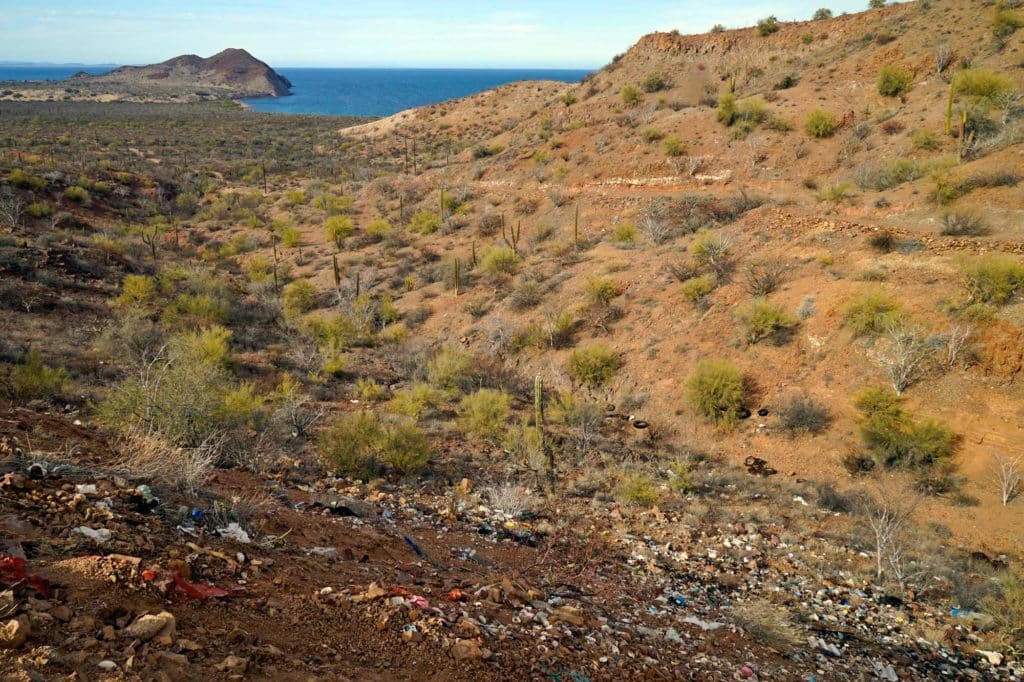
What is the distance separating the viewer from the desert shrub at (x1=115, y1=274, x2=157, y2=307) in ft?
67.4

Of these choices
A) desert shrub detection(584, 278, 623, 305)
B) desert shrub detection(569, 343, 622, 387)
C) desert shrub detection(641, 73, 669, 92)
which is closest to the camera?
desert shrub detection(569, 343, 622, 387)

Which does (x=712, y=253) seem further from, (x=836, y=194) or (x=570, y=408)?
(x=570, y=408)

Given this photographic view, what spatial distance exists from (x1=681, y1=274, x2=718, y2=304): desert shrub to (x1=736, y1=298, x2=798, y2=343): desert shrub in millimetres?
2252

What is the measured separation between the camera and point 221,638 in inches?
169

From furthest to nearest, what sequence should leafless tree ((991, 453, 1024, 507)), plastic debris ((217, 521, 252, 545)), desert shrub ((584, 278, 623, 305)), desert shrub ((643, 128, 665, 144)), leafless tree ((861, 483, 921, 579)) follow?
desert shrub ((643, 128, 665, 144))
desert shrub ((584, 278, 623, 305))
leafless tree ((991, 453, 1024, 507))
leafless tree ((861, 483, 921, 579))
plastic debris ((217, 521, 252, 545))

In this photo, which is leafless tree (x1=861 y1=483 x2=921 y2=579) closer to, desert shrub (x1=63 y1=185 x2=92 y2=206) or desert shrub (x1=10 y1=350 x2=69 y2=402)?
desert shrub (x1=10 y1=350 x2=69 y2=402)

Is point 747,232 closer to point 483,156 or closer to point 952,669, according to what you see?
point 952,669

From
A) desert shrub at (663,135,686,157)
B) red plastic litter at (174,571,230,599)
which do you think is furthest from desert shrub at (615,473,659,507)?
desert shrub at (663,135,686,157)

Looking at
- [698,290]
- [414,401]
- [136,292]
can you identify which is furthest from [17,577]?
[136,292]

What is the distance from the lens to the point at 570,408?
14742mm

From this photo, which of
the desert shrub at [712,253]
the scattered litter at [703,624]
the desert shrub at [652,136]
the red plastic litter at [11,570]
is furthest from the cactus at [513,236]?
the red plastic litter at [11,570]

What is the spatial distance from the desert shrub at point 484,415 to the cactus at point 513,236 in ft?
41.8

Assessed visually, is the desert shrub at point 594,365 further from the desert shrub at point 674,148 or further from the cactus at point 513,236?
the desert shrub at point 674,148

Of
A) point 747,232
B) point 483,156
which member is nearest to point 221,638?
point 747,232
